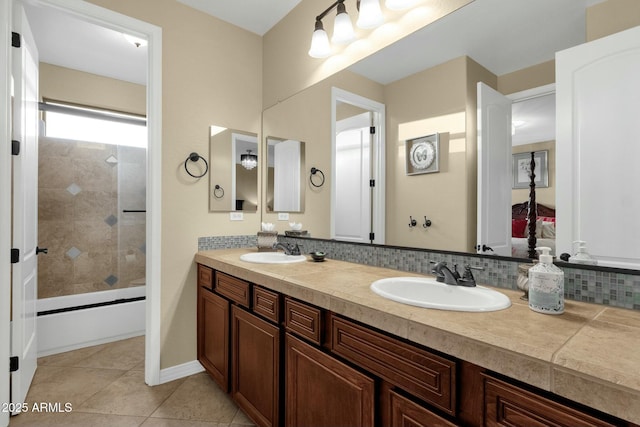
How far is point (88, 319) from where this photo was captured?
2740mm

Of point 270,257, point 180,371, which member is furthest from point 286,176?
point 180,371

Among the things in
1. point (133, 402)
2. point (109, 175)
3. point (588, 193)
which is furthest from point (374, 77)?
point (109, 175)

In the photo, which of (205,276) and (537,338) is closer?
(537,338)

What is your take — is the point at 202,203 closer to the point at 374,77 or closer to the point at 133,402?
the point at 133,402

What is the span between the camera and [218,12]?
2.35m

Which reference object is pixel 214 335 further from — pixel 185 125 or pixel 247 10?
pixel 247 10

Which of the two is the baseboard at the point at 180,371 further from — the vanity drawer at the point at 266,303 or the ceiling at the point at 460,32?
the ceiling at the point at 460,32

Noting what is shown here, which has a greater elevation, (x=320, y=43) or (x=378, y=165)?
(x=320, y=43)

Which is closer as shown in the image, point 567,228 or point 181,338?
point 567,228

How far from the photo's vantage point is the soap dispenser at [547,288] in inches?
33.8

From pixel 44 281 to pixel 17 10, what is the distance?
223 cm

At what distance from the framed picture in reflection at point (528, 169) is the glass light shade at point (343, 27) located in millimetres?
1196

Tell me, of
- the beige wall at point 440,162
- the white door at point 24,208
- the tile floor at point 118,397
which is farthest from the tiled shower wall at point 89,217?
the beige wall at point 440,162

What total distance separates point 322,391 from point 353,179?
112cm
